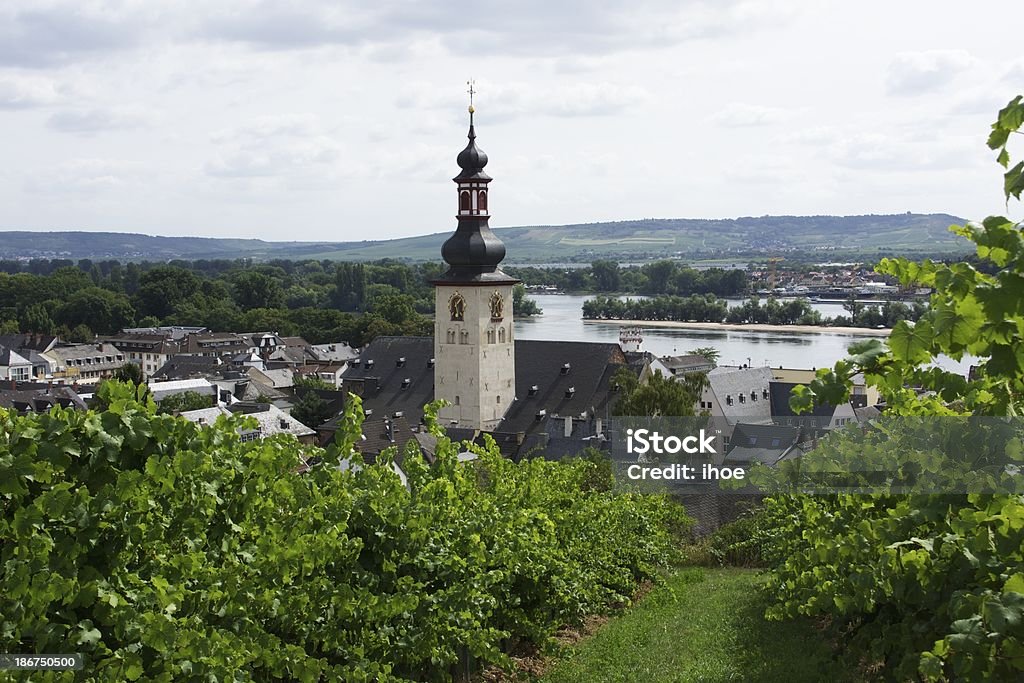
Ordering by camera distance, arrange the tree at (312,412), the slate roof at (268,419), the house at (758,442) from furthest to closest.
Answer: the tree at (312,412)
the slate roof at (268,419)
the house at (758,442)

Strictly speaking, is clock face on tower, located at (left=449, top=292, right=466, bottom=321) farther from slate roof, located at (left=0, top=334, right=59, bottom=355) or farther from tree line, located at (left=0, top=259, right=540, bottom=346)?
slate roof, located at (left=0, top=334, right=59, bottom=355)

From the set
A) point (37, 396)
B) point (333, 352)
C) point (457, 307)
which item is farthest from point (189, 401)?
point (333, 352)

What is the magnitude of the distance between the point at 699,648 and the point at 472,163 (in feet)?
118

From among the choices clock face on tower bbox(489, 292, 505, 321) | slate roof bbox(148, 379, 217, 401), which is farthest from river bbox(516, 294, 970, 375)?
clock face on tower bbox(489, 292, 505, 321)

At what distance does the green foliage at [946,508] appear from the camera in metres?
3.94

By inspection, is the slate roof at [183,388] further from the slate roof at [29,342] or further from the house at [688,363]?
the slate roof at [29,342]

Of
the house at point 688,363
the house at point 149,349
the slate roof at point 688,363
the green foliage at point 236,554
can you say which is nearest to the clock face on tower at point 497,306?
the house at point 688,363

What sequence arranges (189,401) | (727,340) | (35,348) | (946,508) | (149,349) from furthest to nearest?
(727,340) < (149,349) < (35,348) < (189,401) < (946,508)

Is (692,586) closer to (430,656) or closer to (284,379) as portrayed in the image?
(430,656)

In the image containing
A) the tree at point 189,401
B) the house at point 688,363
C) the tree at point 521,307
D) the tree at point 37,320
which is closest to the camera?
the tree at point 189,401

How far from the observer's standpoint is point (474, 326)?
159 ft

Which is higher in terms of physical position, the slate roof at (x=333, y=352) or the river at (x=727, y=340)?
the slate roof at (x=333, y=352)

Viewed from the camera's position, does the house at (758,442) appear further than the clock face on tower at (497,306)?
No

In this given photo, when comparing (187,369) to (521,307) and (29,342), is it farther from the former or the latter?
(521,307)
